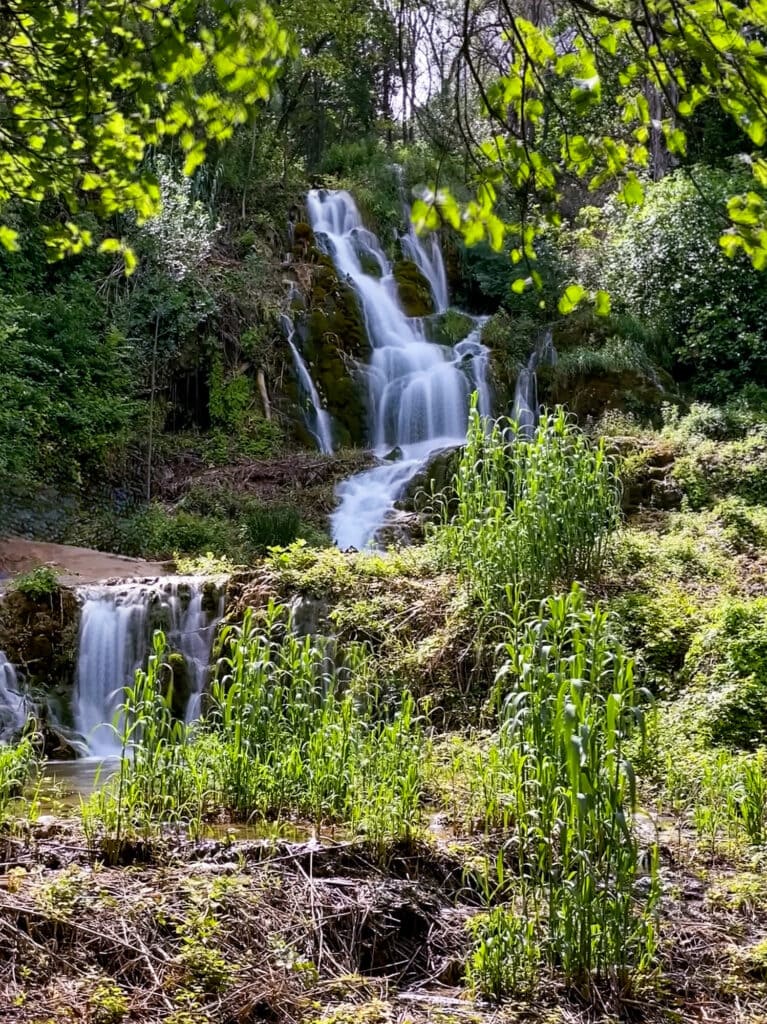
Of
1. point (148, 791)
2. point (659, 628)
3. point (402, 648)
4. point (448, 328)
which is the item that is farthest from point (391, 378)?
point (148, 791)

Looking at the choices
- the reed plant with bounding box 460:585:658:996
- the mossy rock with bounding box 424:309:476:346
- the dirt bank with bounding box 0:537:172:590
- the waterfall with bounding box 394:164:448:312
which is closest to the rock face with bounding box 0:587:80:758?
the dirt bank with bounding box 0:537:172:590

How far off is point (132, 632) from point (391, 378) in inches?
340

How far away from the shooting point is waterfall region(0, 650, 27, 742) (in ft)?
22.2

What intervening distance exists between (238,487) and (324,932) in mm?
10417

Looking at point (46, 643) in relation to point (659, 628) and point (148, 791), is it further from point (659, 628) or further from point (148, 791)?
point (659, 628)

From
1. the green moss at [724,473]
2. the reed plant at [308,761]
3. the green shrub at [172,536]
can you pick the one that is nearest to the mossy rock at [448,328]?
the green shrub at [172,536]

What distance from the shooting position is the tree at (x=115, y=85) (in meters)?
2.36

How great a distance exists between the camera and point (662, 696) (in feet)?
17.6

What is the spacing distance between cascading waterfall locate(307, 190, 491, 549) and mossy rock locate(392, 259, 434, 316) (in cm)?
18

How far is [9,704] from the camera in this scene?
6930 millimetres

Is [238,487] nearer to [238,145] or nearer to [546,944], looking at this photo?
[238,145]

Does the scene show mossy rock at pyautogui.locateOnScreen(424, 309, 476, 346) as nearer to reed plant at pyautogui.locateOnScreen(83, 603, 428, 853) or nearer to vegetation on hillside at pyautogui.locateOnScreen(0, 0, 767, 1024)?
vegetation on hillside at pyautogui.locateOnScreen(0, 0, 767, 1024)

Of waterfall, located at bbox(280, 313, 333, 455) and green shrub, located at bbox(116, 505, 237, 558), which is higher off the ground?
waterfall, located at bbox(280, 313, 333, 455)

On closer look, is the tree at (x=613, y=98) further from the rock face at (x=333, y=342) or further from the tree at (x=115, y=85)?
the rock face at (x=333, y=342)
